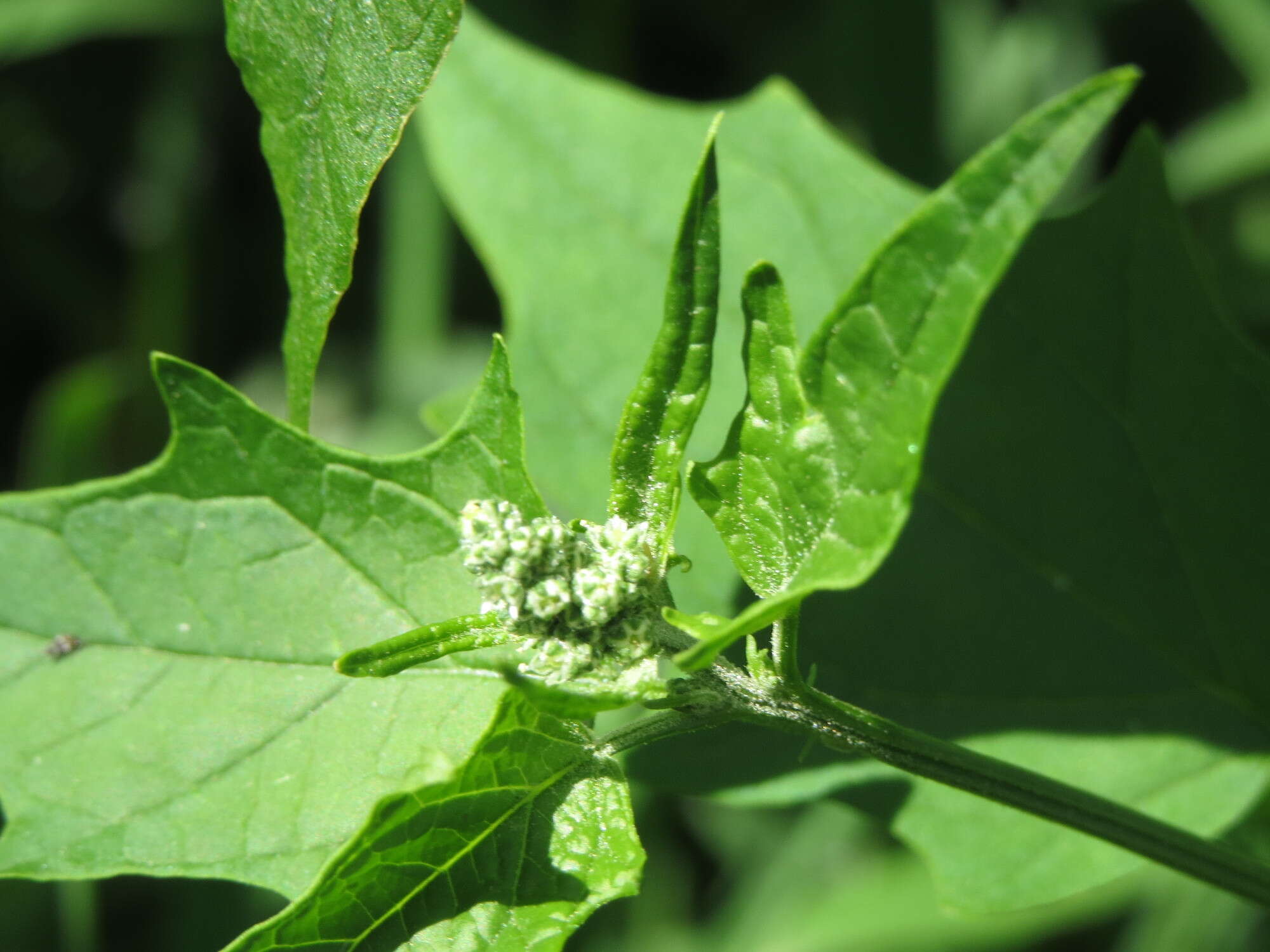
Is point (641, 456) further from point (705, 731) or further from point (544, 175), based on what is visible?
point (544, 175)

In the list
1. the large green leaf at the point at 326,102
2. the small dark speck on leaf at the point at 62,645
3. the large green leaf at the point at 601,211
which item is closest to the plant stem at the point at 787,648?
the large green leaf at the point at 326,102

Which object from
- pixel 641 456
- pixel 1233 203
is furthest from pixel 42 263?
pixel 1233 203

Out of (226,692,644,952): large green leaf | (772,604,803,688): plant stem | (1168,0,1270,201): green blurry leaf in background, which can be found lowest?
(226,692,644,952): large green leaf

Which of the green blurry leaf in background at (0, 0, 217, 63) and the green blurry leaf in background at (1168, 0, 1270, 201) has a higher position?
the green blurry leaf in background at (1168, 0, 1270, 201)

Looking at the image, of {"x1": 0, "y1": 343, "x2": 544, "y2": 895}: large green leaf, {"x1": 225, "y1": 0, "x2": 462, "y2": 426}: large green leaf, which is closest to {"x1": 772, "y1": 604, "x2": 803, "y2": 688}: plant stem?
{"x1": 0, "y1": 343, "x2": 544, "y2": 895}: large green leaf

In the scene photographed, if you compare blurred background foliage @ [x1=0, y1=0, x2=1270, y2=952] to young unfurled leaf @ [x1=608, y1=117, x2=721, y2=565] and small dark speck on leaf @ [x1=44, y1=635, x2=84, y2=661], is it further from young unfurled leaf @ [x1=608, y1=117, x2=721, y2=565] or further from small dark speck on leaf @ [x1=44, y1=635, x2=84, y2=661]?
young unfurled leaf @ [x1=608, y1=117, x2=721, y2=565]

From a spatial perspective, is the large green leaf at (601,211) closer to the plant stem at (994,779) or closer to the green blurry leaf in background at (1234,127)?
the plant stem at (994,779)
